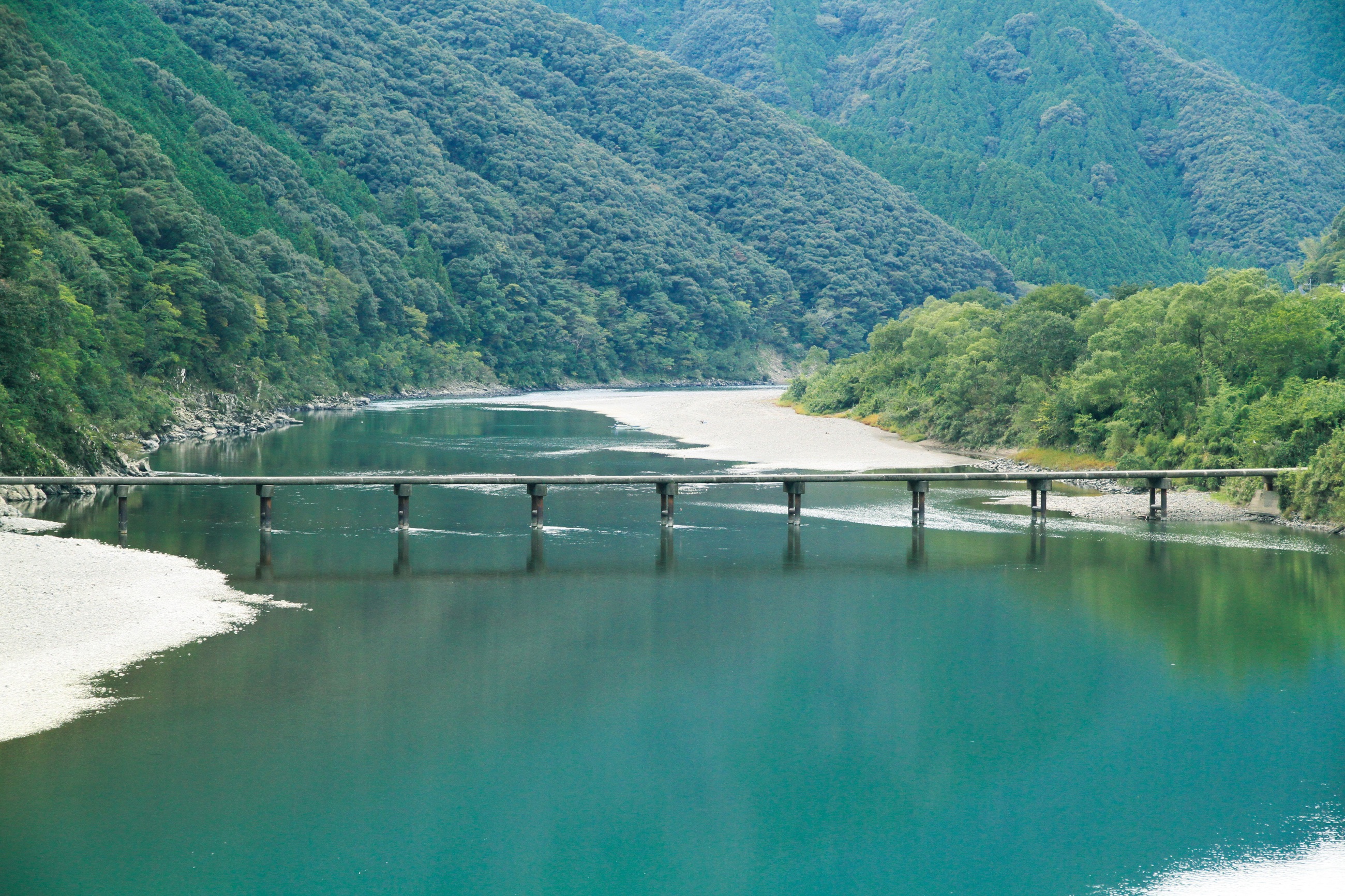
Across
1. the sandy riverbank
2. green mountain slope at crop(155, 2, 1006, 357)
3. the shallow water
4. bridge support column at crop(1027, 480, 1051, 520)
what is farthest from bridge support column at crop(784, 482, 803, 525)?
green mountain slope at crop(155, 2, 1006, 357)

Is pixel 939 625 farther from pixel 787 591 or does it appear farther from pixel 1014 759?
pixel 1014 759

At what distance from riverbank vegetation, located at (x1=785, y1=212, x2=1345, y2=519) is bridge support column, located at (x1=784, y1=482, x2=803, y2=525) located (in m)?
14.9

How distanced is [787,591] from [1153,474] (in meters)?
17.2

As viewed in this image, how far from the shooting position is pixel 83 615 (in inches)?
972

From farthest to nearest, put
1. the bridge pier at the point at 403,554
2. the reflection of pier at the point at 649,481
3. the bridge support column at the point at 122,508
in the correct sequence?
the reflection of pier at the point at 649,481, the bridge support column at the point at 122,508, the bridge pier at the point at 403,554

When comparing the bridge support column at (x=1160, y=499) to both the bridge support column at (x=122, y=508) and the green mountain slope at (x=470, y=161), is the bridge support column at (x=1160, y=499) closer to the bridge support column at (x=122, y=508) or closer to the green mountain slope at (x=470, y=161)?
the bridge support column at (x=122, y=508)

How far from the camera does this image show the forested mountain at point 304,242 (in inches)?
2451

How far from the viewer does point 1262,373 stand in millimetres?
46219

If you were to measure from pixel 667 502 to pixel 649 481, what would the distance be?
809 millimetres

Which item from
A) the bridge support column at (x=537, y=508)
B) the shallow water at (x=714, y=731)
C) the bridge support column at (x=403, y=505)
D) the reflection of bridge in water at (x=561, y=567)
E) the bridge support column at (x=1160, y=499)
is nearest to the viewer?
the shallow water at (x=714, y=731)

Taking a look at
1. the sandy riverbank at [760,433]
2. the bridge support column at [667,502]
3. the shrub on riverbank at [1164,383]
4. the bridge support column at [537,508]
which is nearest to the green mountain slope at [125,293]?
the bridge support column at [537,508]

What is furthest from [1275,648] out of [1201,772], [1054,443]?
[1054,443]

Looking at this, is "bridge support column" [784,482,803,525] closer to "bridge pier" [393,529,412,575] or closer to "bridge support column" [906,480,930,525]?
"bridge support column" [906,480,930,525]

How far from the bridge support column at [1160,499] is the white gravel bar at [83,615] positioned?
89.9ft
